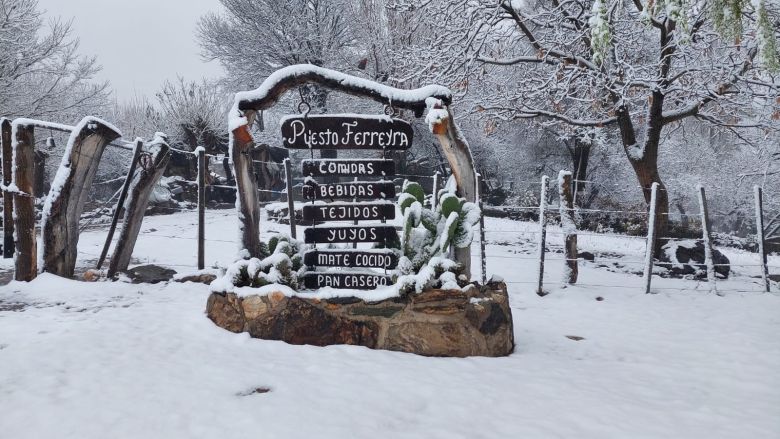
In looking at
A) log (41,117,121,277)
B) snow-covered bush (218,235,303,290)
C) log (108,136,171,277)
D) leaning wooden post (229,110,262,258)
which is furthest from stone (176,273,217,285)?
snow-covered bush (218,235,303,290)

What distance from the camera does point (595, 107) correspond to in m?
10.4

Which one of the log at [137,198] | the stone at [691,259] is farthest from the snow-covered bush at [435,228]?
the stone at [691,259]

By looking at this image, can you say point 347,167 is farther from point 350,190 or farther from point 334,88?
point 334,88

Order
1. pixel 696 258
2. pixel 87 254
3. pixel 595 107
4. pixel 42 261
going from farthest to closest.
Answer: pixel 595 107 → pixel 696 258 → pixel 87 254 → pixel 42 261

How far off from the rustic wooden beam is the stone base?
188 centimetres

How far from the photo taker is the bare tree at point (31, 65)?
1327 centimetres

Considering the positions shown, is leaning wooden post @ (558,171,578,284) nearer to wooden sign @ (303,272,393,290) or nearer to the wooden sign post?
the wooden sign post

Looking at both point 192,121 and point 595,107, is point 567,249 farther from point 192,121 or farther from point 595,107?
point 192,121

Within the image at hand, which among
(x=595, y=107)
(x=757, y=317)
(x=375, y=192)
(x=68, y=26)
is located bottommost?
(x=757, y=317)

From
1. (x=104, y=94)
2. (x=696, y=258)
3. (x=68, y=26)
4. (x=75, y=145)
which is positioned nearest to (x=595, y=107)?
(x=696, y=258)

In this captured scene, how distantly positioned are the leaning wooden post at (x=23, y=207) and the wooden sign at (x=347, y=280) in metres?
3.57

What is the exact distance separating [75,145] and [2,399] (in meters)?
3.97

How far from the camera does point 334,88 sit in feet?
15.1

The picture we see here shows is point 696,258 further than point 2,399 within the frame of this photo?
Yes
